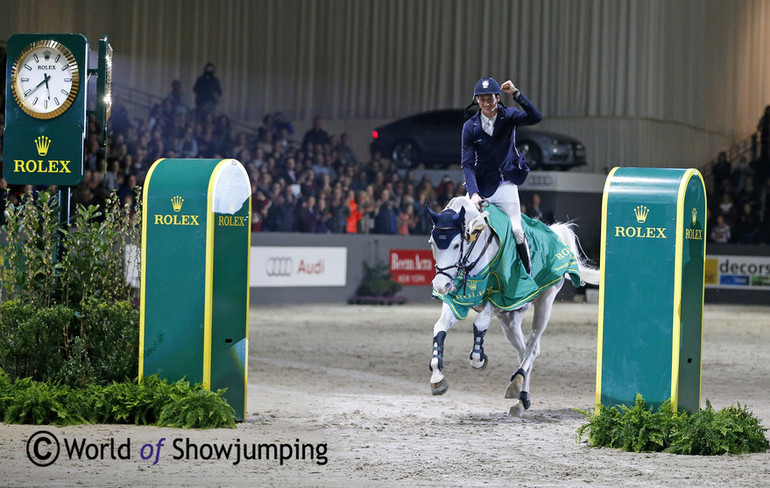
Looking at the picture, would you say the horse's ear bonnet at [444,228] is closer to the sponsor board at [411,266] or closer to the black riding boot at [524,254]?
the black riding boot at [524,254]

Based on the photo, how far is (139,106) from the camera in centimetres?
2764

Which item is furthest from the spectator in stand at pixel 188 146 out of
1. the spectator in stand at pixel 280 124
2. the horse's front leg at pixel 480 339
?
the horse's front leg at pixel 480 339

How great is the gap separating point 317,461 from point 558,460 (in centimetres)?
171

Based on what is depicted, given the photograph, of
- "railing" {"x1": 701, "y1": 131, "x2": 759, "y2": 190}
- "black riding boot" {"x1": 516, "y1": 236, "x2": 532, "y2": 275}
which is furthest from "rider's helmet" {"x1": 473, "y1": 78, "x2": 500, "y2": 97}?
"railing" {"x1": 701, "y1": 131, "x2": 759, "y2": 190}

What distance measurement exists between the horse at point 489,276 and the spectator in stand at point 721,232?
19.1 m

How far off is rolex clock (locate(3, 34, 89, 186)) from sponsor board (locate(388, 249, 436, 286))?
16.4 meters

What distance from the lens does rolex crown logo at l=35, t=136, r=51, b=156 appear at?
9133mm

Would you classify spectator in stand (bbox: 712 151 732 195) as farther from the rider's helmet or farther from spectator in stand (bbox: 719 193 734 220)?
the rider's helmet

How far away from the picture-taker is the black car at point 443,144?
28.7 meters

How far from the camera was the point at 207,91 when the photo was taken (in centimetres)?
2756

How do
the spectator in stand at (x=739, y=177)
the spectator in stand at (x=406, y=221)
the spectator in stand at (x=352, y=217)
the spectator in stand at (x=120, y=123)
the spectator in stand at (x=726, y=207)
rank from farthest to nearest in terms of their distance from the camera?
the spectator in stand at (x=739, y=177), the spectator in stand at (x=726, y=207), the spectator in stand at (x=406, y=221), the spectator in stand at (x=352, y=217), the spectator in stand at (x=120, y=123)

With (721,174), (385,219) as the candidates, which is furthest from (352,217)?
(721,174)

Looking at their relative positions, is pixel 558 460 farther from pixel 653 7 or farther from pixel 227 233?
pixel 653 7

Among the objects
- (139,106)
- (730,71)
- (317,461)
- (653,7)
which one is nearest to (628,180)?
(317,461)
